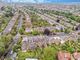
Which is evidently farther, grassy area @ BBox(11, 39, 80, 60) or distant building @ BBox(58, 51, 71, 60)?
grassy area @ BBox(11, 39, 80, 60)

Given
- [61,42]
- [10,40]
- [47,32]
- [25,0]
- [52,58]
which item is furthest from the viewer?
[25,0]

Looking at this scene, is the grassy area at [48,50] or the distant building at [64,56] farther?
the grassy area at [48,50]

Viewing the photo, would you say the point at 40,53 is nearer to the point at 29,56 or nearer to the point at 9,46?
the point at 29,56

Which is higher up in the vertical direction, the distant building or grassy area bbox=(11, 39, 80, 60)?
the distant building

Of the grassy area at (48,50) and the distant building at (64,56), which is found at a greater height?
the distant building at (64,56)

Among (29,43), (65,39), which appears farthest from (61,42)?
(29,43)

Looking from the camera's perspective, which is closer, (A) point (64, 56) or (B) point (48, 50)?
(A) point (64, 56)

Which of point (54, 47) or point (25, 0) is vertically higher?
point (54, 47)

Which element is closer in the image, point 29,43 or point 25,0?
point 29,43

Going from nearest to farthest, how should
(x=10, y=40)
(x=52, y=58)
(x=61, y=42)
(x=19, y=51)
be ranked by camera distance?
(x=52, y=58)
(x=19, y=51)
(x=61, y=42)
(x=10, y=40)

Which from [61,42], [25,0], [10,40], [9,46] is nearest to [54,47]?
[61,42]
